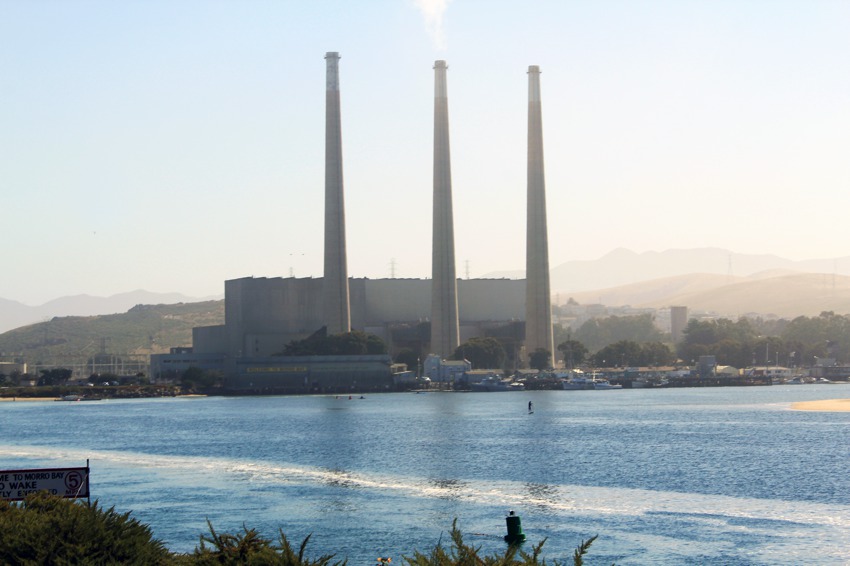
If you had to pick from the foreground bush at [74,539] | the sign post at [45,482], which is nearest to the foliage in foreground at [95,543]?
the foreground bush at [74,539]

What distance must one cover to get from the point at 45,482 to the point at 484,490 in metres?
33.2

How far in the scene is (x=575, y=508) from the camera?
51.8 m

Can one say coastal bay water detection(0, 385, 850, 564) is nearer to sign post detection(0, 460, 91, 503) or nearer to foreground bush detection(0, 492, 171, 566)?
→ sign post detection(0, 460, 91, 503)

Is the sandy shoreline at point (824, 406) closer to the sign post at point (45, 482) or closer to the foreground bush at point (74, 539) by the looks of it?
the sign post at point (45, 482)

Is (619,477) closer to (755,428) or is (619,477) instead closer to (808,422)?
(755,428)

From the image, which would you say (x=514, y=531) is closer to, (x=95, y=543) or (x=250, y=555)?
(x=95, y=543)

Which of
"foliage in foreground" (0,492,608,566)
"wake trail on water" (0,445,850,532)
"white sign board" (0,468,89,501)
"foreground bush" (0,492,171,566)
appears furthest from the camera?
"wake trail on water" (0,445,850,532)

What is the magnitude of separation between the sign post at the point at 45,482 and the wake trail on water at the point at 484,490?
25.7m

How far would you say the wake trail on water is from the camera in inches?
1945

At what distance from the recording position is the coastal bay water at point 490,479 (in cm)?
4375

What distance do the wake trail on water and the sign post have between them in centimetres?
2573

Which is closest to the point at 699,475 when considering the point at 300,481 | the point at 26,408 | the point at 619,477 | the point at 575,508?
the point at 619,477

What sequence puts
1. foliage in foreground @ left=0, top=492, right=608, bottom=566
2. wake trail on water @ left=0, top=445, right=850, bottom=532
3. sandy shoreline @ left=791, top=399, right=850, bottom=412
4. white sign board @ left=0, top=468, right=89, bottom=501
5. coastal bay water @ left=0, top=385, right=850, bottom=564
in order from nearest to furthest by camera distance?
foliage in foreground @ left=0, top=492, right=608, bottom=566, white sign board @ left=0, top=468, right=89, bottom=501, coastal bay water @ left=0, top=385, right=850, bottom=564, wake trail on water @ left=0, top=445, right=850, bottom=532, sandy shoreline @ left=791, top=399, right=850, bottom=412

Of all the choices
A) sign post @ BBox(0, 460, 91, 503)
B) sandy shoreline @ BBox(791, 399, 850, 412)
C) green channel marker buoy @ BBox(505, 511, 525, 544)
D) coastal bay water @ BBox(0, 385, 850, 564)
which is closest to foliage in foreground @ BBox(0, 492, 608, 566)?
sign post @ BBox(0, 460, 91, 503)
